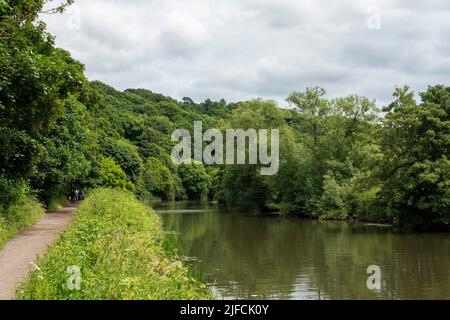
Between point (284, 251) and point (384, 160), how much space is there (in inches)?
528

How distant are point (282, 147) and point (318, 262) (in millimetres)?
35388

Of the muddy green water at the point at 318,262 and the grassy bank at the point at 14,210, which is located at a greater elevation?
the grassy bank at the point at 14,210

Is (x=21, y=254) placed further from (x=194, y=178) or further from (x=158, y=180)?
(x=194, y=178)

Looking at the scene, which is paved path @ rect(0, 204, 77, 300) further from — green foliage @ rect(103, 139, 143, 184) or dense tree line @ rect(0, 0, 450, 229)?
green foliage @ rect(103, 139, 143, 184)

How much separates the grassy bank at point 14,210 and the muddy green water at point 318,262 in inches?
265

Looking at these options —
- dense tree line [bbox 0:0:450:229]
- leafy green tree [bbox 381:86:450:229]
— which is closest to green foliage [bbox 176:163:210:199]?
dense tree line [bbox 0:0:450:229]

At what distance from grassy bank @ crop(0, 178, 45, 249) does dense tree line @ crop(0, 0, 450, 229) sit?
0.37 feet

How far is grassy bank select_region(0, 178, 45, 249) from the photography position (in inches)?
832

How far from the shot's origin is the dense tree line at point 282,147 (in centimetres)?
1762

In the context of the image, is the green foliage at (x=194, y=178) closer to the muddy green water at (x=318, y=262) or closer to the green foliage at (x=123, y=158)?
the green foliage at (x=123, y=158)

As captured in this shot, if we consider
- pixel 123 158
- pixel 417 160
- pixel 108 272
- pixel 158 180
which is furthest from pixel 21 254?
pixel 158 180

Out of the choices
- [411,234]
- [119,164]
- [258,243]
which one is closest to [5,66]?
[258,243]

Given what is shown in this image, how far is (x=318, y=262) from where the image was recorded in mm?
22844

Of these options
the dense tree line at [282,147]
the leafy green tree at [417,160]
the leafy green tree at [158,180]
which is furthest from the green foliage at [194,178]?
the leafy green tree at [417,160]
